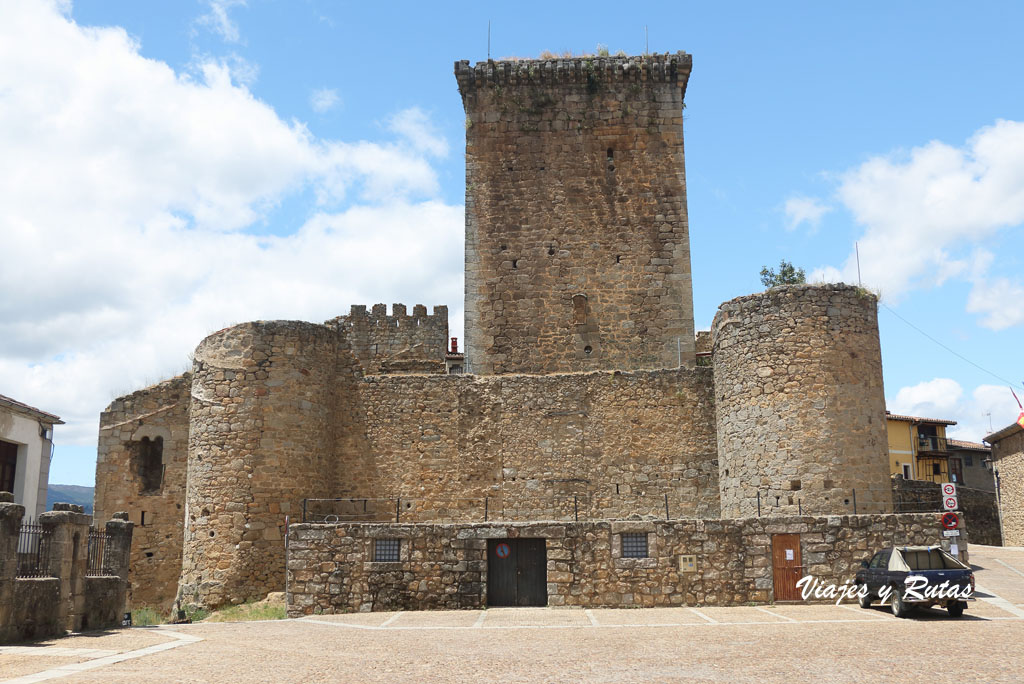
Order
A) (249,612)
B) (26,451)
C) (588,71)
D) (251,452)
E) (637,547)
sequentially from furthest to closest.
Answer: (26,451) → (588,71) → (251,452) → (249,612) → (637,547)

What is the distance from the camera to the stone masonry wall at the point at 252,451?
17.0 m

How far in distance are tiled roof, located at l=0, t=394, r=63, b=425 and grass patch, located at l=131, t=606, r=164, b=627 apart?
8059 millimetres

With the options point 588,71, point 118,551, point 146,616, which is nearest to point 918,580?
point 118,551

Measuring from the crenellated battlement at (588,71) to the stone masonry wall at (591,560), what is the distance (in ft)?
42.5

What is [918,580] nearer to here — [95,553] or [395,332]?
[95,553]

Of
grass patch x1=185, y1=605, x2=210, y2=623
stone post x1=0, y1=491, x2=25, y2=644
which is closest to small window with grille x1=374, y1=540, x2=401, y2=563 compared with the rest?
grass patch x1=185, y1=605, x2=210, y2=623

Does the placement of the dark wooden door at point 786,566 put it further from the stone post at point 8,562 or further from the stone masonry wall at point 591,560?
the stone post at point 8,562

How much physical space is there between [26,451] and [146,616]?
9481 millimetres

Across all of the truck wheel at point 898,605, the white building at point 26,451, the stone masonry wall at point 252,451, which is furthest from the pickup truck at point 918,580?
the white building at point 26,451

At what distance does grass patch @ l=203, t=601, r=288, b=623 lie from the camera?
1570 centimetres

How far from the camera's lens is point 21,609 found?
40.2 feet

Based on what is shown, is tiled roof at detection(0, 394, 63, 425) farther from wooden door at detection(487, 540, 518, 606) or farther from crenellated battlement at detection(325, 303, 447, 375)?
wooden door at detection(487, 540, 518, 606)

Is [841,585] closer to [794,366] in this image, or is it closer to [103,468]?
[794,366]

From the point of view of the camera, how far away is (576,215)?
22.6m
